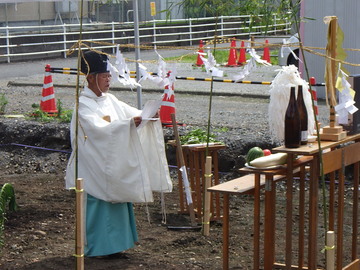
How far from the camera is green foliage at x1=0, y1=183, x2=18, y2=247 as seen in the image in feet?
22.3

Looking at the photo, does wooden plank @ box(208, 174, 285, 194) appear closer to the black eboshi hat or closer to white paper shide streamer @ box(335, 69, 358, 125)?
white paper shide streamer @ box(335, 69, 358, 125)

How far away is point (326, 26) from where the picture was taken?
15211 mm

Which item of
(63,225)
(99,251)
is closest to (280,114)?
(99,251)

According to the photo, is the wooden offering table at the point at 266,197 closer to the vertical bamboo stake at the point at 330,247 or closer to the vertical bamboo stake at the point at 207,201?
the vertical bamboo stake at the point at 330,247

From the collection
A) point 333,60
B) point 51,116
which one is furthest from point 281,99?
point 51,116

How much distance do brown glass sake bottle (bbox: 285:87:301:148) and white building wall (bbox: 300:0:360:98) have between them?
9.66 meters

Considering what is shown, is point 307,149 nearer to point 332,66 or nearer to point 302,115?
point 302,115

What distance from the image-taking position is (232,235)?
746 cm

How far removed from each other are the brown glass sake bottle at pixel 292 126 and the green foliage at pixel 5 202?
103 inches

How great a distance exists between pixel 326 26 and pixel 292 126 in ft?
32.8

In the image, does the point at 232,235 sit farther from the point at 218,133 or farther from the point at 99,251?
the point at 218,133

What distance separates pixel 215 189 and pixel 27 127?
20.0ft

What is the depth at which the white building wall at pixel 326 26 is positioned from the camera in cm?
1529

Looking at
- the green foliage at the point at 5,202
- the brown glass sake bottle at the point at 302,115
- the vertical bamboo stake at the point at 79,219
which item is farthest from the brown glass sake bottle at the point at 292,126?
the green foliage at the point at 5,202
